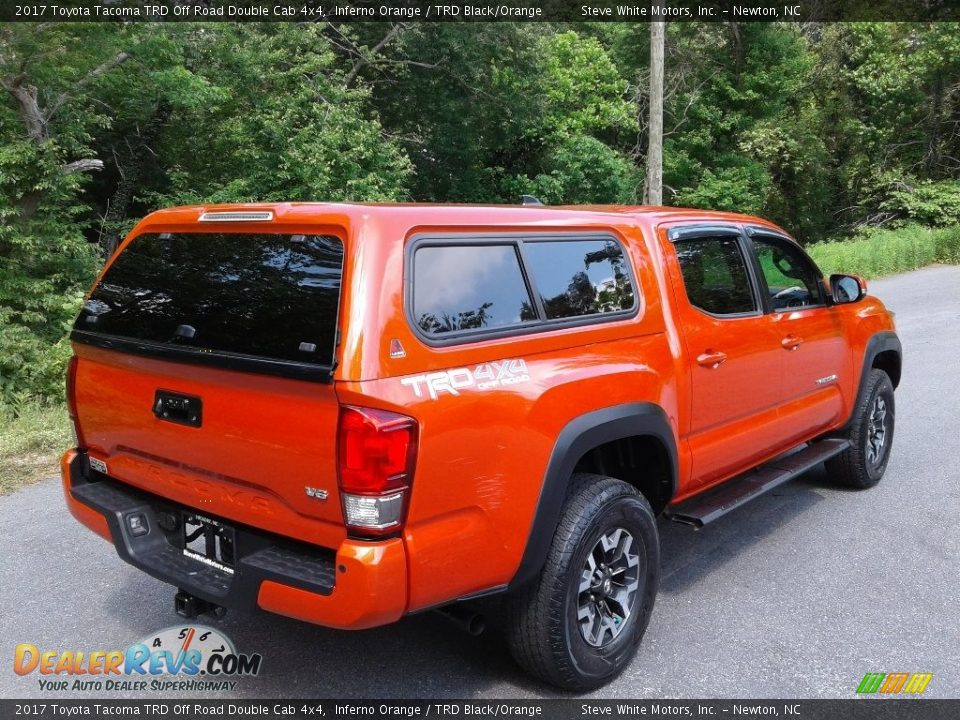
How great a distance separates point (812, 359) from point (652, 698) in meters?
2.45

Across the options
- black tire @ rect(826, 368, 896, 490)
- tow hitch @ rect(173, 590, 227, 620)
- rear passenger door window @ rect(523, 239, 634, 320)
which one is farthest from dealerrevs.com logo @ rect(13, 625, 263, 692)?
black tire @ rect(826, 368, 896, 490)

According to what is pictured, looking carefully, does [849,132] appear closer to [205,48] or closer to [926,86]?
[926,86]

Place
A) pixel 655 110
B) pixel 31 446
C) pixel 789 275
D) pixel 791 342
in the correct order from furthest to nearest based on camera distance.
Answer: pixel 655 110 < pixel 31 446 < pixel 789 275 < pixel 791 342

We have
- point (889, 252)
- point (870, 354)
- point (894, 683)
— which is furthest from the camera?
point (889, 252)

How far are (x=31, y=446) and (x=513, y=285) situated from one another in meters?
4.95

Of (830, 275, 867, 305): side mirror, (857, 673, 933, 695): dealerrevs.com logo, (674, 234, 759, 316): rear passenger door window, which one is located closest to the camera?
(857, 673, 933, 695): dealerrevs.com logo

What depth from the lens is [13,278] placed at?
11.6 m

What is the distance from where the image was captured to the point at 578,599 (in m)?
3.23

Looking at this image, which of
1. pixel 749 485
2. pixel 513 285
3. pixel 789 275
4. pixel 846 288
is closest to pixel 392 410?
pixel 513 285

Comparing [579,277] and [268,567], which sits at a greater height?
[579,277]

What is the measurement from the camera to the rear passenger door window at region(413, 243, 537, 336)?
2.86 m

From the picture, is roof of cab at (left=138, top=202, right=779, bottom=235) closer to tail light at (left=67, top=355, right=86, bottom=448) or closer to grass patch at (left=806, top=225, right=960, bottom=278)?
tail light at (left=67, top=355, right=86, bottom=448)

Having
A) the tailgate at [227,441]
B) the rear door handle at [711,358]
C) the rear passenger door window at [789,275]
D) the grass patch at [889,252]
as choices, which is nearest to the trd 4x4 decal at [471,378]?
the tailgate at [227,441]

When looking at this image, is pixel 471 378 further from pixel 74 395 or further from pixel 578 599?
pixel 74 395
